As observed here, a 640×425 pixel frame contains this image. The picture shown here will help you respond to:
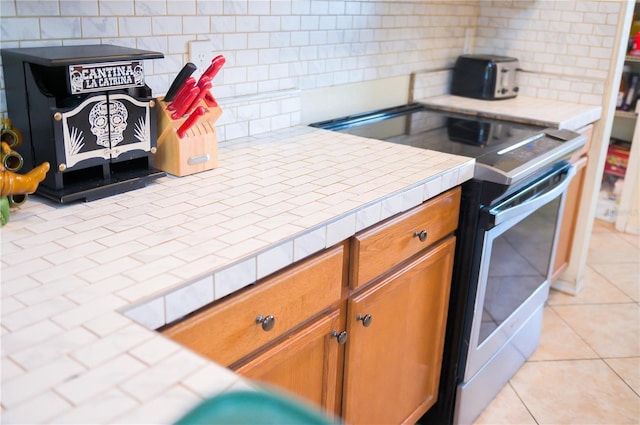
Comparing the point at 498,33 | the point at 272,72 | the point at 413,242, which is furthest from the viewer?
the point at 498,33

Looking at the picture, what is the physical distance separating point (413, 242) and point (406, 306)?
194mm

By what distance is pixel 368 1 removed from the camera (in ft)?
7.75

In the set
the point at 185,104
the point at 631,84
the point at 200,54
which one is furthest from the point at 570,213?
the point at 185,104

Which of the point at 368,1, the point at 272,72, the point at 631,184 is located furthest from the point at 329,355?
the point at 631,184

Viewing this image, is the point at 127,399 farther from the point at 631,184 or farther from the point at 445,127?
the point at 631,184

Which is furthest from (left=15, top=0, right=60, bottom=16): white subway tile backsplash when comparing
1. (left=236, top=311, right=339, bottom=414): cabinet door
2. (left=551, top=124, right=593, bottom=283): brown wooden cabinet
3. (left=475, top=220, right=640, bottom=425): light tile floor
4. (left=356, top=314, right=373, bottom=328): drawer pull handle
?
(left=551, top=124, right=593, bottom=283): brown wooden cabinet

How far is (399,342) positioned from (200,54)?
0.99 meters

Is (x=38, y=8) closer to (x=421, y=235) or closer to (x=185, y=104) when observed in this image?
(x=185, y=104)

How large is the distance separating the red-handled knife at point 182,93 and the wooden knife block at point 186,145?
0.02 meters

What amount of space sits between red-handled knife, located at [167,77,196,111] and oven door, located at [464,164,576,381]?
0.91m

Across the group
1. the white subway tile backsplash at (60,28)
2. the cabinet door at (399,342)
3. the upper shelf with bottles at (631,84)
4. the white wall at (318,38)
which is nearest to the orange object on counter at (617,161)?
the upper shelf with bottles at (631,84)

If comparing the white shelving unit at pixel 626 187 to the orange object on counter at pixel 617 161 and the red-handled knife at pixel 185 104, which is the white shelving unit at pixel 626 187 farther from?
the red-handled knife at pixel 185 104

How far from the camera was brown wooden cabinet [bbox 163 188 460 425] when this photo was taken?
Result: 47.4 inches

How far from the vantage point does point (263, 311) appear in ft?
4.04
